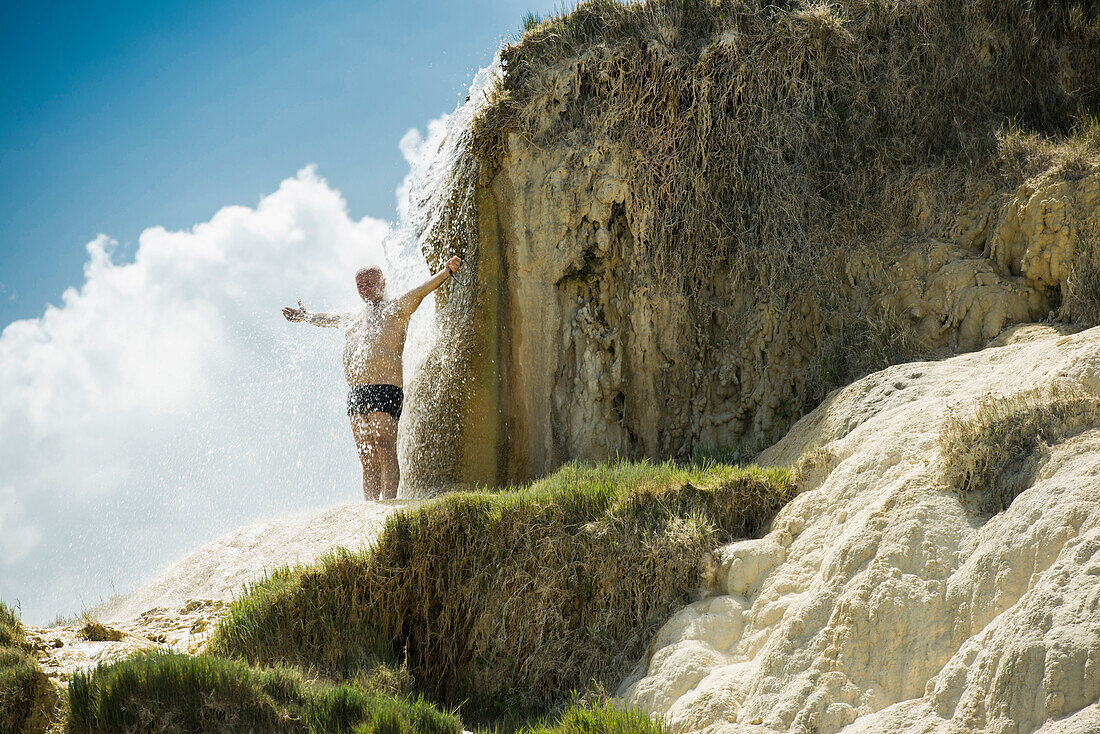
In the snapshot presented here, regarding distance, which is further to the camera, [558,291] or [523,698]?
[558,291]

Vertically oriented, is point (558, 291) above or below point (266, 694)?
above

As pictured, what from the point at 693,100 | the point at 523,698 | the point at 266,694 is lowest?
the point at 523,698

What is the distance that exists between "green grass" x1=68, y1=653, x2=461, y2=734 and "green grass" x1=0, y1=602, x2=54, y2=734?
0.17 meters

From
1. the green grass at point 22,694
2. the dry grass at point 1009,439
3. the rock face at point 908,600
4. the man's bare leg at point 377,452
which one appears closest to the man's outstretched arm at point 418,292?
the man's bare leg at point 377,452

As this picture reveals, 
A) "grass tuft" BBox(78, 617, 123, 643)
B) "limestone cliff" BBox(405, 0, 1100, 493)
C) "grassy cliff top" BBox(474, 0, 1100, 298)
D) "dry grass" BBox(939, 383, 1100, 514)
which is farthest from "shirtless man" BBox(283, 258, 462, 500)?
"dry grass" BBox(939, 383, 1100, 514)

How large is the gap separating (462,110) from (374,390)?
3.50m

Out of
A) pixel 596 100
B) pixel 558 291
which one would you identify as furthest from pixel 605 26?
pixel 558 291

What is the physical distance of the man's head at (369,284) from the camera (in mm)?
8594

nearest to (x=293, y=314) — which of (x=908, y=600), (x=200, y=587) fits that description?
(x=200, y=587)

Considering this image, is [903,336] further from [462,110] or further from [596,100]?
[462,110]

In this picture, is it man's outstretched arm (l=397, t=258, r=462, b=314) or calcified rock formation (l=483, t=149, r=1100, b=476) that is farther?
Answer: man's outstretched arm (l=397, t=258, r=462, b=314)

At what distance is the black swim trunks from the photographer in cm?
827

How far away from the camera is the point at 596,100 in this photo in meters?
8.76

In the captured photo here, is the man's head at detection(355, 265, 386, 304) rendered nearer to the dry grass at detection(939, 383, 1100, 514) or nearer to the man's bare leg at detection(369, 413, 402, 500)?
the man's bare leg at detection(369, 413, 402, 500)
